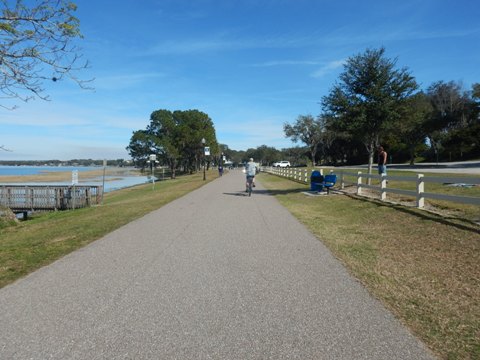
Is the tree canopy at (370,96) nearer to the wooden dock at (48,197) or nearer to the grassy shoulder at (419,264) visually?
the grassy shoulder at (419,264)

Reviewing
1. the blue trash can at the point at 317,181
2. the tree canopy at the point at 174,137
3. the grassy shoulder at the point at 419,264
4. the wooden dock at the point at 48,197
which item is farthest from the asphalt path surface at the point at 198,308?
the tree canopy at the point at 174,137

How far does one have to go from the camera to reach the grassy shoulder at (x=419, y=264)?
3.94m

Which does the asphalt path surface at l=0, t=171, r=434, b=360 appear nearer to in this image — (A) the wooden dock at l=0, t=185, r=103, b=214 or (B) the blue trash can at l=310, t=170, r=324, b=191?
(B) the blue trash can at l=310, t=170, r=324, b=191

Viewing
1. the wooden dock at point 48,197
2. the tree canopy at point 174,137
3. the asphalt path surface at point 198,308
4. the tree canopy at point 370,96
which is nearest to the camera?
the asphalt path surface at point 198,308

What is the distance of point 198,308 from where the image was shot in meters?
4.42

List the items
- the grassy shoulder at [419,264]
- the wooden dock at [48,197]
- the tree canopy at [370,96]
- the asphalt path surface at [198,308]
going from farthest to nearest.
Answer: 1. the wooden dock at [48,197]
2. the tree canopy at [370,96]
3. the grassy shoulder at [419,264]
4. the asphalt path surface at [198,308]

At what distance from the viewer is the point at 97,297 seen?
484cm

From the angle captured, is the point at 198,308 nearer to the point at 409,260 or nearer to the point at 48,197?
the point at 409,260

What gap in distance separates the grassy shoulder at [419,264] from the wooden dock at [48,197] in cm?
1882

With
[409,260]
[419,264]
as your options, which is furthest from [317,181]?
[419,264]

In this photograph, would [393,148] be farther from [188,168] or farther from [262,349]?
[262,349]

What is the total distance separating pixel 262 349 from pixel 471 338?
199 cm

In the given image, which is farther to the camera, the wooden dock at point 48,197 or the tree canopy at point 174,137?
the tree canopy at point 174,137

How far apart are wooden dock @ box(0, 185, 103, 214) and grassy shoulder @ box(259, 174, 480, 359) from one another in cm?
1882
